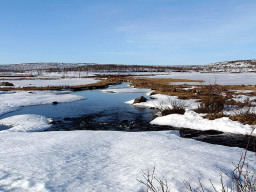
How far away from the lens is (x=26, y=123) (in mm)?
12219

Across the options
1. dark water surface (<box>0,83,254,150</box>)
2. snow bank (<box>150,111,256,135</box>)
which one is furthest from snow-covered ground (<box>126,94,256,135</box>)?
dark water surface (<box>0,83,254,150</box>)

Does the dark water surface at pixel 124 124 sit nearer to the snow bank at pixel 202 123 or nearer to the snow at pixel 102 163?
the snow bank at pixel 202 123

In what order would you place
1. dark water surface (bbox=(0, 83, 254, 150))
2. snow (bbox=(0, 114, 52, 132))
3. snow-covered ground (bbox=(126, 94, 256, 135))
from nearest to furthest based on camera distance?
dark water surface (bbox=(0, 83, 254, 150))
snow-covered ground (bbox=(126, 94, 256, 135))
snow (bbox=(0, 114, 52, 132))

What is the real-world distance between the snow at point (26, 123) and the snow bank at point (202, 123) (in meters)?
6.74

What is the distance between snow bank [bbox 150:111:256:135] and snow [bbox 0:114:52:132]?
22.1 feet

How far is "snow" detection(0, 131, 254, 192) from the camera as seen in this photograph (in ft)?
13.8

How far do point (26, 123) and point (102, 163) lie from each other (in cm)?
875

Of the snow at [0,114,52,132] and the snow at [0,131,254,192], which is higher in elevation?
the snow at [0,131,254,192]

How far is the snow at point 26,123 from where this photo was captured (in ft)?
35.9

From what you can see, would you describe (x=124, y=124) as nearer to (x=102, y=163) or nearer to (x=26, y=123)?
(x=26, y=123)

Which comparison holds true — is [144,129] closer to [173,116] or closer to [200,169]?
[173,116]

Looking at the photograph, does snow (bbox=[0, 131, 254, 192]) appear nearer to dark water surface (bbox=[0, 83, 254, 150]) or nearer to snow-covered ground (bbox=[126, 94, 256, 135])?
dark water surface (bbox=[0, 83, 254, 150])

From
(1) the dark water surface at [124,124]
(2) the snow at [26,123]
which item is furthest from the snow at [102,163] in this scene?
(2) the snow at [26,123]

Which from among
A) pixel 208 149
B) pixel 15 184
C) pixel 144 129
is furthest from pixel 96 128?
pixel 15 184
